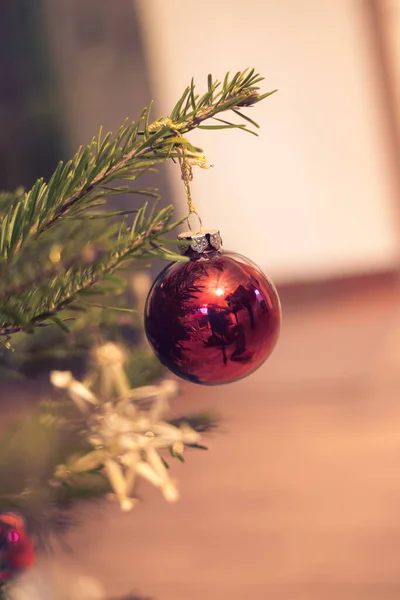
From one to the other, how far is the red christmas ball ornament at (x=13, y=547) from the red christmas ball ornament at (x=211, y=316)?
8.0 inches

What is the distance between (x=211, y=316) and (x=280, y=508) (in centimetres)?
106

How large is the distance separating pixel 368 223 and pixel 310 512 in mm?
1633

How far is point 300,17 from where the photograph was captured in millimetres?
2453

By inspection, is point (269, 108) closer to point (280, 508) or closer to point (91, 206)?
point (280, 508)

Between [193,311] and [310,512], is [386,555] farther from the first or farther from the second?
[193,311]

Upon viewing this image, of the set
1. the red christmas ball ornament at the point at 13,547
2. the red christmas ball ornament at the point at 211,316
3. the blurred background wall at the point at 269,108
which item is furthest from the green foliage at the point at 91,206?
the blurred background wall at the point at 269,108

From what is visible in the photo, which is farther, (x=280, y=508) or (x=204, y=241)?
(x=280, y=508)

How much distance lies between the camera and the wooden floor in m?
1.11

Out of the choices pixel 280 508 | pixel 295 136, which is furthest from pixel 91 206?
pixel 295 136

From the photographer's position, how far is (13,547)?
475mm

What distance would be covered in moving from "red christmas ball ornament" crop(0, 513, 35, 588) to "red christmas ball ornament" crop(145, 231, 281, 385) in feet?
0.66

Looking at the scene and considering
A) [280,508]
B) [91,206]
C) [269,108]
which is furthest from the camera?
[269,108]

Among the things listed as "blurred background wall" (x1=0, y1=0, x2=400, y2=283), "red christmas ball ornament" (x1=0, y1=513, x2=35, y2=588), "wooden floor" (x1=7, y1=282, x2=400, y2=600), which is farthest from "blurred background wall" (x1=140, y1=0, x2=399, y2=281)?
"red christmas ball ornament" (x1=0, y1=513, x2=35, y2=588)

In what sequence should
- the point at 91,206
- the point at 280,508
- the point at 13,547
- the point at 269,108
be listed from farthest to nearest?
the point at 269,108, the point at 280,508, the point at 13,547, the point at 91,206
